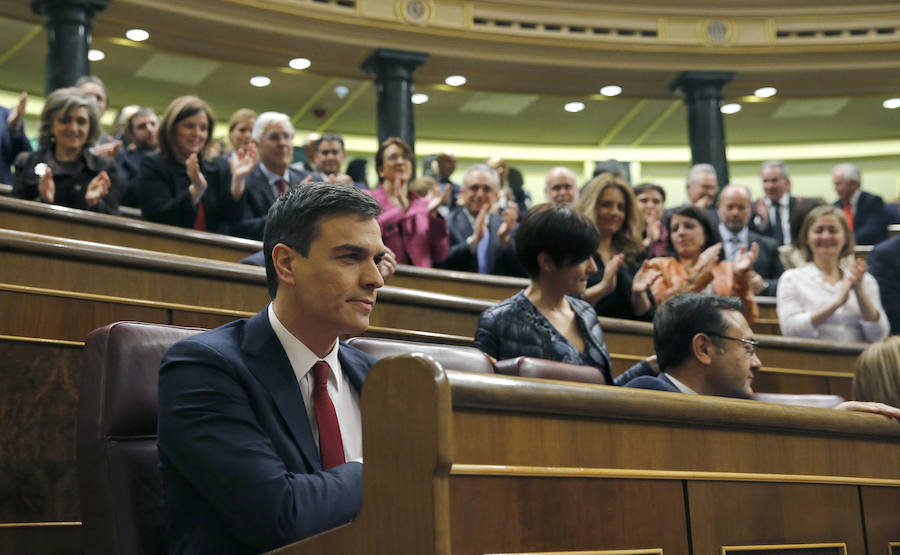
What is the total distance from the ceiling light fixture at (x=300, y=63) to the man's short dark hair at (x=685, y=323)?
3.54 meters

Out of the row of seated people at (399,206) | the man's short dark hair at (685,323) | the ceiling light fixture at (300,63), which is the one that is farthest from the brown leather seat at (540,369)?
the ceiling light fixture at (300,63)

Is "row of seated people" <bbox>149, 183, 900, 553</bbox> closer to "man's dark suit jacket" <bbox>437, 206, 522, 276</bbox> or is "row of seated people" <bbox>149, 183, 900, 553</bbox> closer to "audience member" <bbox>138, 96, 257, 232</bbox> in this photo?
"audience member" <bbox>138, 96, 257, 232</bbox>

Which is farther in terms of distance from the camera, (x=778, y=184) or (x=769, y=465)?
(x=778, y=184)

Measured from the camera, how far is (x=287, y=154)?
2.39 metres

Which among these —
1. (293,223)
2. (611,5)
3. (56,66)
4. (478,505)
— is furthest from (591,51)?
(478,505)

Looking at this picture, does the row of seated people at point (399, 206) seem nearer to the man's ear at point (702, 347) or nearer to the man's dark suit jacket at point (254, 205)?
the man's dark suit jacket at point (254, 205)

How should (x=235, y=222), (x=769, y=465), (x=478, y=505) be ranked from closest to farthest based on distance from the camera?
(x=478, y=505) < (x=769, y=465) < (x=235, y=222)

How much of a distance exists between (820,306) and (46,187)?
1.66m

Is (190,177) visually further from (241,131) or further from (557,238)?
(557,238)

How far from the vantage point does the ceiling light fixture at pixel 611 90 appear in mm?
5086

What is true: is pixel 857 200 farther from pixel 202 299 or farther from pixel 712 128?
pixel 202 299

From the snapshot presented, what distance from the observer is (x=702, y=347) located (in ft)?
4.53

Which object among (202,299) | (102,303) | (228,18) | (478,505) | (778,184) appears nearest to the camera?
(478,505)

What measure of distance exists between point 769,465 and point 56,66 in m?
3.39
